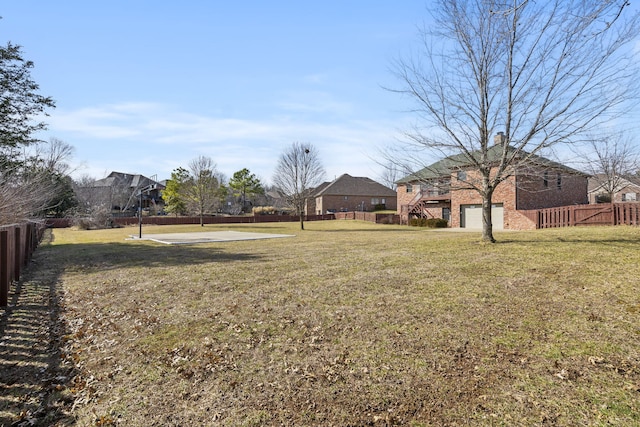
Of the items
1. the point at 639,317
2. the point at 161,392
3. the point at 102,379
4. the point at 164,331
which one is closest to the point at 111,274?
the point at 164,331

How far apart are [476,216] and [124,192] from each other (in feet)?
181

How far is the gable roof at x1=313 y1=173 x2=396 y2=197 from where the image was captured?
185 feet

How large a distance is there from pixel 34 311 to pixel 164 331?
10.8ft

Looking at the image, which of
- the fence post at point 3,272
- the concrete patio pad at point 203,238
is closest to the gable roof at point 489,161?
the concrete patio pad at point 203,238

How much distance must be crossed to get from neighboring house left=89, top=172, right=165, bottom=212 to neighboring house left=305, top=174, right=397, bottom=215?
79.5 feet

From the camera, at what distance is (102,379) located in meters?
3.97

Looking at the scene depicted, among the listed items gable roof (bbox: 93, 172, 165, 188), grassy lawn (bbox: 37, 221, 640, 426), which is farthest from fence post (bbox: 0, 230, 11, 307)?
gable roof (bbox: 93, 172, 165, 188)

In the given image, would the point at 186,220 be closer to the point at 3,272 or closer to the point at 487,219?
the point at 3,272

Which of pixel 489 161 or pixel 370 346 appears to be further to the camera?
pixel 489 161

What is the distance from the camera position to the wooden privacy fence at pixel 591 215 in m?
17.6

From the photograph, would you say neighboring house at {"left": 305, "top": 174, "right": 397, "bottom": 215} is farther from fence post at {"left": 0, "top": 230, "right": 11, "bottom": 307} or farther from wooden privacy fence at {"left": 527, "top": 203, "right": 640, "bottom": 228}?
fence post at {"left": 0, "top": 230, "right": 11, "bottom": 307}

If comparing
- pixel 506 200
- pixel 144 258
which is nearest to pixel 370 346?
pixel 144 258

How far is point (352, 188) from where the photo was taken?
2275 inches

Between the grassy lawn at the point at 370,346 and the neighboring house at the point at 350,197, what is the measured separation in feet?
155
